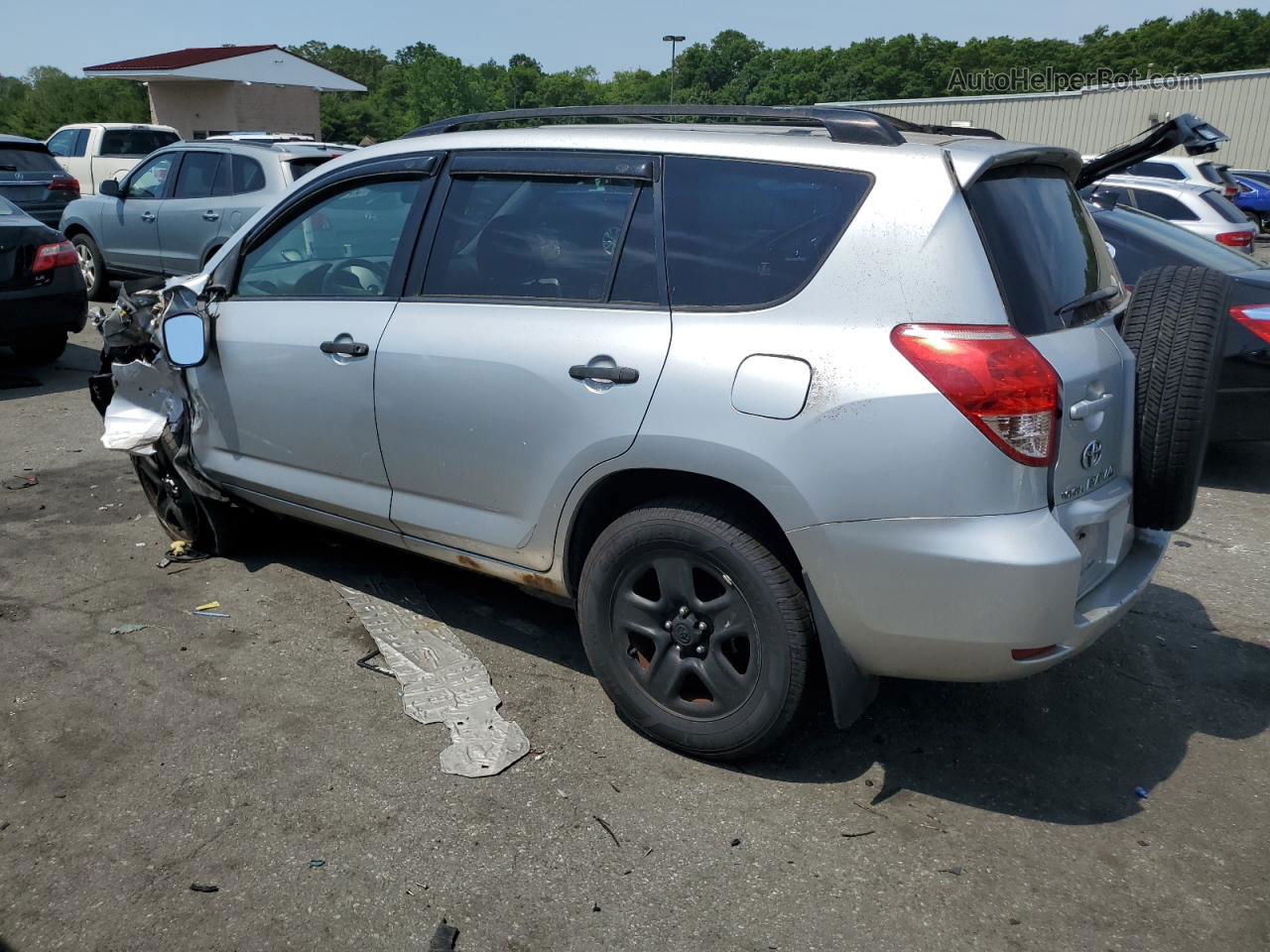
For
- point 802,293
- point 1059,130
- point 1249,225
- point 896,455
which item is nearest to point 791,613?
point 896,455

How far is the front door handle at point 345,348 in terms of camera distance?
12.4ft

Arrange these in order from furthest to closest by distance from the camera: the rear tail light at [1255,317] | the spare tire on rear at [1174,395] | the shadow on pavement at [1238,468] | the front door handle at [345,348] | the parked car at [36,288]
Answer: the parked car at [36,288]
the shadow on pavement at [1238,468]
the rear tail light at [1255,317]
the front door handle at [345,348]
the spare tire on rear at [1174,395]

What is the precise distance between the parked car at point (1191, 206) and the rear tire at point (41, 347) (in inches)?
452

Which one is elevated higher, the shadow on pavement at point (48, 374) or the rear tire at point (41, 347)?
the rear tire at point (41, 347)

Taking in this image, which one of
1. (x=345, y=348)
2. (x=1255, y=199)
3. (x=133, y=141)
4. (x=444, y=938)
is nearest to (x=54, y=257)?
(x=345, y=348)

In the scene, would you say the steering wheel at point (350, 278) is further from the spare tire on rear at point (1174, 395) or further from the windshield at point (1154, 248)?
the windshield at point (1154, 248)

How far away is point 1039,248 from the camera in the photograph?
3.04 m

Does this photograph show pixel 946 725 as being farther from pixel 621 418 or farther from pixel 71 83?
pixel 71 83

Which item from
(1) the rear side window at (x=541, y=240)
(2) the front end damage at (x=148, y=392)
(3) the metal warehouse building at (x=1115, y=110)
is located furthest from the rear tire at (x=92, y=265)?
(3) the metal warehouse building at (x=1115, y=110)

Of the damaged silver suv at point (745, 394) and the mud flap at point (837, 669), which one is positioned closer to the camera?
the damaged silver suv at point (745, 394)

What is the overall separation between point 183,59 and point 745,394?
4119cm

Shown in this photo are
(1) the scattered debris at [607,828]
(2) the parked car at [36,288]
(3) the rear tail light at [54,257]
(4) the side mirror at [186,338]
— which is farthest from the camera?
(3) the rear tail light at [54,257]

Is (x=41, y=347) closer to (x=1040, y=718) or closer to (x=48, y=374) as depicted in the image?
(x=48, y=374)

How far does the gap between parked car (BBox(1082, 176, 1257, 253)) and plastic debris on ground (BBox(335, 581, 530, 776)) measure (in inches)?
455
